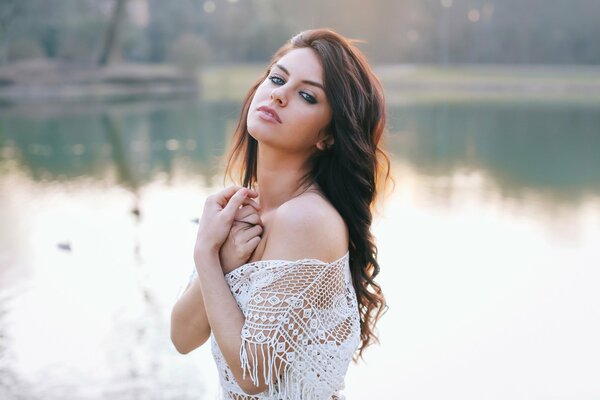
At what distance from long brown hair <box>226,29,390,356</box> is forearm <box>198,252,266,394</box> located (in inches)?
11.2

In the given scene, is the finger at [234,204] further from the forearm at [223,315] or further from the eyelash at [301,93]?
the eyelash at [301,93]

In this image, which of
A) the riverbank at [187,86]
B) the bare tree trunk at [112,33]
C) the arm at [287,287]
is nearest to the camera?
the arm at [287,287]

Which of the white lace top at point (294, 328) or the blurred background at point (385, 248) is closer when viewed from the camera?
the white lace top at point (294, 328)

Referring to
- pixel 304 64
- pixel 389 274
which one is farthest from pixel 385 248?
pixel 304 64

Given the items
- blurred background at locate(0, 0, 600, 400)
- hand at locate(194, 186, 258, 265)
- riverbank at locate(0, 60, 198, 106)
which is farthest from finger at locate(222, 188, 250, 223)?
riverbank at locate(0, 60, 198, 106)

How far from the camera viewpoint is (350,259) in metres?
1.73

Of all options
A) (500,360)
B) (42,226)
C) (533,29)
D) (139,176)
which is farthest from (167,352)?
(533,29)

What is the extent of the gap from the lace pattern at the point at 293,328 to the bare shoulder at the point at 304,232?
19mm

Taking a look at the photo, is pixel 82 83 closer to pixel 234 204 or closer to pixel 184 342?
pixel 184 342

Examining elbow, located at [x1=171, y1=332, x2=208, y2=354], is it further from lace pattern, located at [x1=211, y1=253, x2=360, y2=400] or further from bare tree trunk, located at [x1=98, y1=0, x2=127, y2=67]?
bare tree trunk, located at [x1=98, y1=0, x2=127, y2=67]

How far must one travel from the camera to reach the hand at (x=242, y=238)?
1.51 metres

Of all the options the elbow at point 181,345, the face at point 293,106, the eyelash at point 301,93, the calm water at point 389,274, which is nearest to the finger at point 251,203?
the face at point 293,106

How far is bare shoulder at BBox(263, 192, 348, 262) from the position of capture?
1.45 m

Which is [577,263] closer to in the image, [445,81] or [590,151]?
[590,151]
